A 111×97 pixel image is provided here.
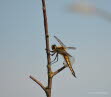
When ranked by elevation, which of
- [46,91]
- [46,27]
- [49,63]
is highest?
[46,27]

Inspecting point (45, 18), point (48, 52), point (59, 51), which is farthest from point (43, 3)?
point (59, 51)

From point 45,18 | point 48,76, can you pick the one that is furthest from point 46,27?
point 48,76

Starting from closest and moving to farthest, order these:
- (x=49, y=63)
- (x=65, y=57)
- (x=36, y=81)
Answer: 1. (x=49, y=63)
2. (x=36, y=81)
3. (x=65, y=57)

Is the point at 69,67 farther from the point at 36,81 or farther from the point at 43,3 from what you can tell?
the point at 43,3

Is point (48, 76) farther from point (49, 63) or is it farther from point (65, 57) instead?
point (65, 57)

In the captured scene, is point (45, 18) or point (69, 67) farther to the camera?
point (69, 67)

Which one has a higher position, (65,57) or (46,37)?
(46,37)

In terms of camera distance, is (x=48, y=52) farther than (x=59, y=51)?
No

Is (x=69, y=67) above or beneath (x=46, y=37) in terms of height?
beneath

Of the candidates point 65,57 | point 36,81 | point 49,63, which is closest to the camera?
point 49,63
